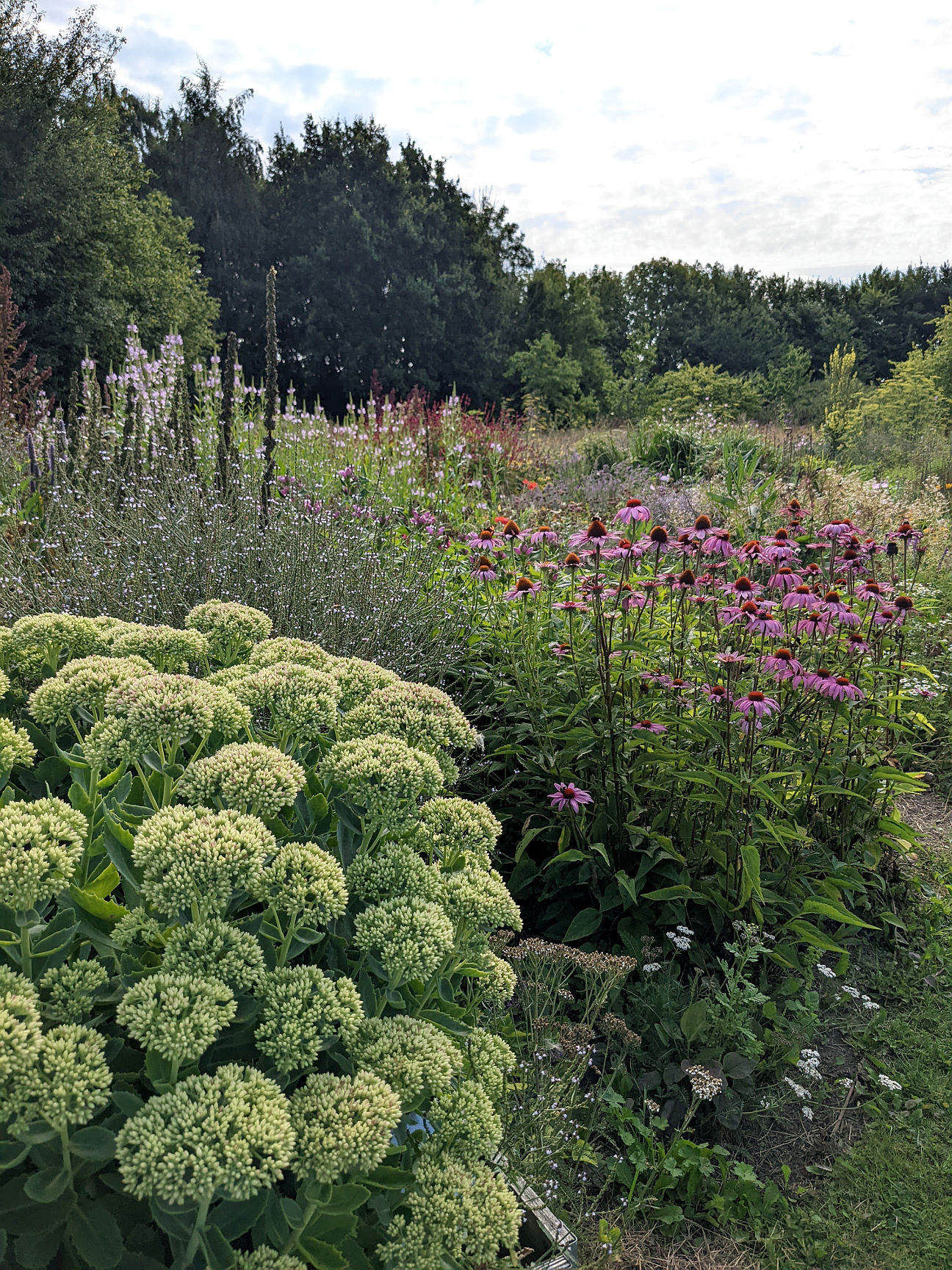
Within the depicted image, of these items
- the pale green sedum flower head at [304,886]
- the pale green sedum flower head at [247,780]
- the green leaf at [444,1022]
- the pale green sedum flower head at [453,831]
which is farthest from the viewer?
the pale green sedum flower head at [453,831]

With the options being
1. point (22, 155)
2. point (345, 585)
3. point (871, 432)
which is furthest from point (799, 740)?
point (22, 155)

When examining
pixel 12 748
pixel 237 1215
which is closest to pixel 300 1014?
pixel 237 1215

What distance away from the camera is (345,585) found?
3541 millimetres

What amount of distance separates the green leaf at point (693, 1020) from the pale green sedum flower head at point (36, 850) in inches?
73.0

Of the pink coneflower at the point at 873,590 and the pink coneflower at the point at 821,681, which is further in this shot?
the pink coneflower at the point at 873,590

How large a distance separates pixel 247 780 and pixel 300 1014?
1.13 feet

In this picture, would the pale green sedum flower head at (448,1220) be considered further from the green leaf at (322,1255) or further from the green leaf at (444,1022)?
the green leaf at (444,1022)

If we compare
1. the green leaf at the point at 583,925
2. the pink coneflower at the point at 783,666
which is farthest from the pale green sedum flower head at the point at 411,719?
the pink coneflower at the point at 783,666

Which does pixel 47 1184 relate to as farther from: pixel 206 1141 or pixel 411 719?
pixel 411 719

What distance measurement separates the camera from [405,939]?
44.9 inches

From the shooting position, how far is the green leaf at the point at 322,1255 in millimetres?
997

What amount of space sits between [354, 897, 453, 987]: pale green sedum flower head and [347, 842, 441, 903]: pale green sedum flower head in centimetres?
7

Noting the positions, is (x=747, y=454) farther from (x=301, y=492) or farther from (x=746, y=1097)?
(x=746, y=1097)

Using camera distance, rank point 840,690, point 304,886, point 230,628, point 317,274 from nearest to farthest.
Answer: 1. point 304,886
2. point 230,628
3. point 840,690
4. point 317,274
